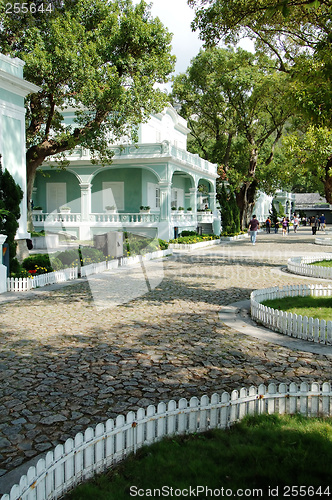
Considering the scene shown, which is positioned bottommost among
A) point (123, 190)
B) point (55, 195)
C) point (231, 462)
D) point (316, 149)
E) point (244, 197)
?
point (231, 462)

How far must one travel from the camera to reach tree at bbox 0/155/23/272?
12.7 metres

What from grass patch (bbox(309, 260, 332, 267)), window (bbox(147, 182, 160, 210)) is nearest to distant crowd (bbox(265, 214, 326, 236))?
window (bbox(147, 182, 160, 210))

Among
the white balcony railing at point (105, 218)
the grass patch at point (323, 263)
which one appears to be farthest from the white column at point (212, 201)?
the grass patch at point (323, 263)

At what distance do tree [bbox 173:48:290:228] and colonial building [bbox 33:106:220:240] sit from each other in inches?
238

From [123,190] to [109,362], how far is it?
2313 cm

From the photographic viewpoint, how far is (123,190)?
94.2ft

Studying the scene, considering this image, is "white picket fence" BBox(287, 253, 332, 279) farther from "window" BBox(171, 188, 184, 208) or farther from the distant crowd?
the distant crowd

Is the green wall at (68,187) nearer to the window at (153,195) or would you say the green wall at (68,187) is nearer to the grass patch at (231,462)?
the window at (153,195)

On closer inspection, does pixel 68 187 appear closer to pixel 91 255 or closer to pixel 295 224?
pixel 91 255

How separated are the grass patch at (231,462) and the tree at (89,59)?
641 inches

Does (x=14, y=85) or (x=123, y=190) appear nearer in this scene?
(x=14, y=85)

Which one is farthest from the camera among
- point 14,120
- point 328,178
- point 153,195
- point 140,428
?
point 153,195

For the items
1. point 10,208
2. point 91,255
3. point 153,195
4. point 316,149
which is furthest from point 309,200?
point 10,208

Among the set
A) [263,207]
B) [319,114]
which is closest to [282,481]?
[319,114]
